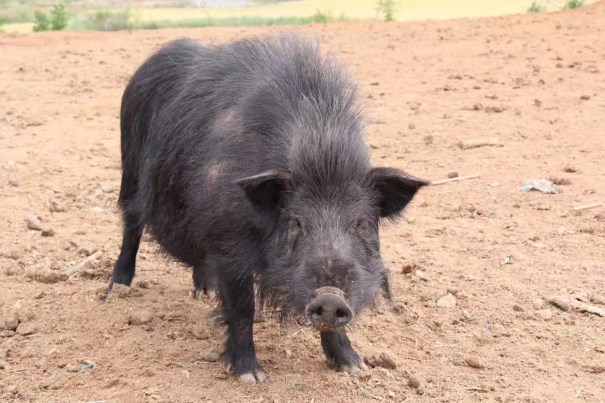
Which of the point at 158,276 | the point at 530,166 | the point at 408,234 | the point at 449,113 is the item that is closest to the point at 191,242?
the point at 158,276

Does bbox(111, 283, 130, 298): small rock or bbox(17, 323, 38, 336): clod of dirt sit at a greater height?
bbox(17, 323, 38, 336): clod of dirt

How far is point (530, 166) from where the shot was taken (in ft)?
26.8

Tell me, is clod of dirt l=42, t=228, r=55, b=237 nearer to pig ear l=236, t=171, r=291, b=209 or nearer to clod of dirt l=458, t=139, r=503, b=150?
pig ear l=236, t=171, r=291, b=209

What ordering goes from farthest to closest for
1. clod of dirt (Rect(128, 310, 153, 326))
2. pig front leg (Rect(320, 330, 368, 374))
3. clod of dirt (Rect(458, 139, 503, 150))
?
clod of dirt (Rect(458, 139, 503, 150))
clod of dirt (Rect(128, 310, 153, 326))
pig front leg (Rect(320, 330, 368, 374))

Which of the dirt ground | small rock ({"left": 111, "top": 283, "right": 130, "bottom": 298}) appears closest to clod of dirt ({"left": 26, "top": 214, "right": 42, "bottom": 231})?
the dirt ground

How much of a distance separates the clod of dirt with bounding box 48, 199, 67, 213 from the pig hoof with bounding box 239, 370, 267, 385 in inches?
133

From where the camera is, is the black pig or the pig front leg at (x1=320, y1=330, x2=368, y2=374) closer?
the black pig

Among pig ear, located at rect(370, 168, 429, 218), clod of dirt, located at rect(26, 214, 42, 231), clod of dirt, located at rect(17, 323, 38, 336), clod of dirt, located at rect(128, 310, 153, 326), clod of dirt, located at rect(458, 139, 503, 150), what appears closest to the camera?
pig ear, located at rect(370, 168, 429, 218)

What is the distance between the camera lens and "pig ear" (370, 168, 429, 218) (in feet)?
12.9

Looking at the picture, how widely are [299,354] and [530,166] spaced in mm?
4309

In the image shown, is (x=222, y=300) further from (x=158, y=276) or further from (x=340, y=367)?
(x=158, y=276)

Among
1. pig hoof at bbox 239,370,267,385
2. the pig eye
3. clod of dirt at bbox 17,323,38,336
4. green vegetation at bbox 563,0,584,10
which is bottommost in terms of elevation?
green vegetation at bbox 563,0,584,10

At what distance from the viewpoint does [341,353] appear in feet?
14.7

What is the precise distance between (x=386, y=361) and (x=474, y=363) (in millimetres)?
497
